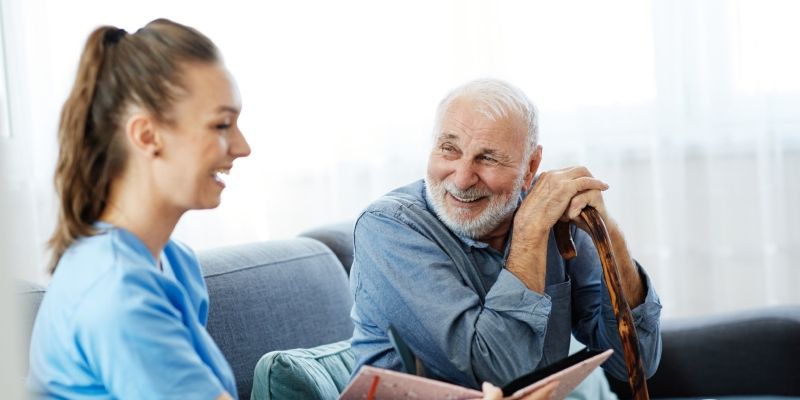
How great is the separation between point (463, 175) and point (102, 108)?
79cm

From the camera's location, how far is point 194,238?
11.3 feet

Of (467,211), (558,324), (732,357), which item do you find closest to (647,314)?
(558,324)

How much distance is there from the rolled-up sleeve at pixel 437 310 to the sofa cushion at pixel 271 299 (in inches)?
8.2

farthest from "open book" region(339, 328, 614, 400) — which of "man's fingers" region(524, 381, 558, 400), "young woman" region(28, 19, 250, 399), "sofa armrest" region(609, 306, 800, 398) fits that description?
"sofa armrest" region(609, 306, 800, 398)

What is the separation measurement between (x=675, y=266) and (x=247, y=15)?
5.31 feet

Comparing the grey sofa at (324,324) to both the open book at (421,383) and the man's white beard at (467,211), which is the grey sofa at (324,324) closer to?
the man's white beard at (467,211)

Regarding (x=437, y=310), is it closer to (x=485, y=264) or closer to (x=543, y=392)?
(x=485, y=264)

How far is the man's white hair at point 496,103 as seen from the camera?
1755mm

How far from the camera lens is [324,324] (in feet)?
6.62

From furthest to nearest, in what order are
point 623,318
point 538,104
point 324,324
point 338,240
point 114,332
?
point 538,104 < point 338,240 < point 324,324 < point 623,318 < point 114,332

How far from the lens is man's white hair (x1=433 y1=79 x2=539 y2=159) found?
1.75m

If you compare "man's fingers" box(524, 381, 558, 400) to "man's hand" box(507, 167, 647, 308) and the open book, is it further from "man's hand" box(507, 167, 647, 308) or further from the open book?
"man's hand" box(507, 167, 647, 308)

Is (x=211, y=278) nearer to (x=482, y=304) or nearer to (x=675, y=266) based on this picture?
(x=482, y=304)

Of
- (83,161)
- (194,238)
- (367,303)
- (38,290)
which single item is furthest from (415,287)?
(194,238)
